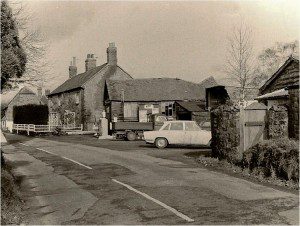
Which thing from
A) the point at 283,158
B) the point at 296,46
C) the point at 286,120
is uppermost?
the point at 296,46

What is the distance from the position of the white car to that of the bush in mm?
9958

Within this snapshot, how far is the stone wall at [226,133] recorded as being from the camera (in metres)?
16.5

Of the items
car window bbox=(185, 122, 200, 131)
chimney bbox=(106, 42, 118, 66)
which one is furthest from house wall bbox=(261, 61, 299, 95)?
chimney bbox=(106, 42, 118, 66)

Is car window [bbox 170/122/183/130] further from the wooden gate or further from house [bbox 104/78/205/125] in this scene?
house [bbox 104/78/205/125]

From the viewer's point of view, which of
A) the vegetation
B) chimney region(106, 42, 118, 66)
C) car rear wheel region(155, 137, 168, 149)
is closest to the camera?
the vegetation

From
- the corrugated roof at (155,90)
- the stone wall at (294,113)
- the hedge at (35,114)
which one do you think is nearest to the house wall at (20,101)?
the hedge at (35,114)

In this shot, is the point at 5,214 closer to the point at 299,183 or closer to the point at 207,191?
the point at 207,191

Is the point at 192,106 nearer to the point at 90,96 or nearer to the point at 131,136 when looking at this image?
the point at 131,136

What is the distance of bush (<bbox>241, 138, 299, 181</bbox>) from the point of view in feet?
39.8

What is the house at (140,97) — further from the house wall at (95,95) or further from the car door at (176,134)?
the car door at (176,134)

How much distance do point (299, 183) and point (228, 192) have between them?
2.13 m

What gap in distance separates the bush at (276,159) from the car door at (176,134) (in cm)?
1061

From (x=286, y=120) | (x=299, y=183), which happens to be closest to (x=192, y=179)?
(x=299, y=183)

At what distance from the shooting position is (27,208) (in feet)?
32.4
